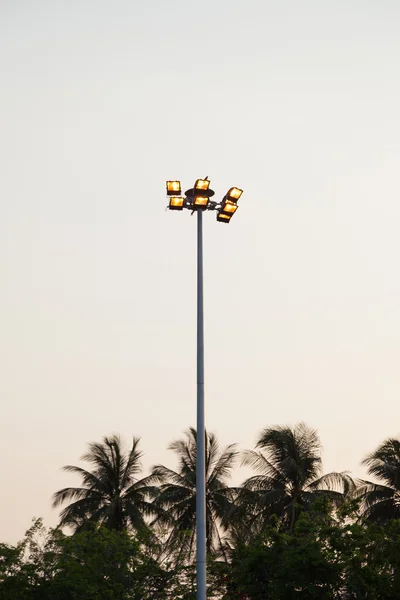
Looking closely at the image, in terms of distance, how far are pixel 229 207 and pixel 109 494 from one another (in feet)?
89.3

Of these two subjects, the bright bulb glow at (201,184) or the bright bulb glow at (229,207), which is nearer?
the bright bulb glow at (201,184)

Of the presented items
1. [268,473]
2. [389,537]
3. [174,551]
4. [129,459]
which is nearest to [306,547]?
[389,537]

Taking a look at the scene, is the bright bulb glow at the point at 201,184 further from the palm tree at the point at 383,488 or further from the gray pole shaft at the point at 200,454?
the palm tree at the point at 383,488

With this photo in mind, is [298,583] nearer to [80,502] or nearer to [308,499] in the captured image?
[308,499]

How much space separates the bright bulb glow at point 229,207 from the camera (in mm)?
18125

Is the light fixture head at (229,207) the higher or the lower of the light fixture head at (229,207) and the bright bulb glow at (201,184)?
the lower

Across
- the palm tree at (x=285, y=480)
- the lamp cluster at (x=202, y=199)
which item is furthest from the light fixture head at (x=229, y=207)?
the palm tree at (x=285, y=480)

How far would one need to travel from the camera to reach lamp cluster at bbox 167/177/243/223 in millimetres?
17906

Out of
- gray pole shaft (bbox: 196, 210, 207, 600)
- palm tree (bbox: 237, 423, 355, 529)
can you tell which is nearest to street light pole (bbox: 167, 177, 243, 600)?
gray pole shaft (bbox: 196, 210, 207, 600)

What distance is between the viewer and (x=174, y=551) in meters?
30.4

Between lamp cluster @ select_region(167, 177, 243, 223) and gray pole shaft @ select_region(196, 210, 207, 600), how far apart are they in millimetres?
299

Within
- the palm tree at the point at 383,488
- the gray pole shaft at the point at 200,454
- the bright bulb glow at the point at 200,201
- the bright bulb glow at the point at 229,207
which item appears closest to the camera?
the gray pole shaft at the point at 200,454

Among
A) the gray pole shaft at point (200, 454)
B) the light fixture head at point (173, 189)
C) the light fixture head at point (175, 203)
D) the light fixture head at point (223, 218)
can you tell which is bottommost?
the gray pole shaft at point (200, 454)

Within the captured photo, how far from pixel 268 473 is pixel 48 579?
1086 centimetres
